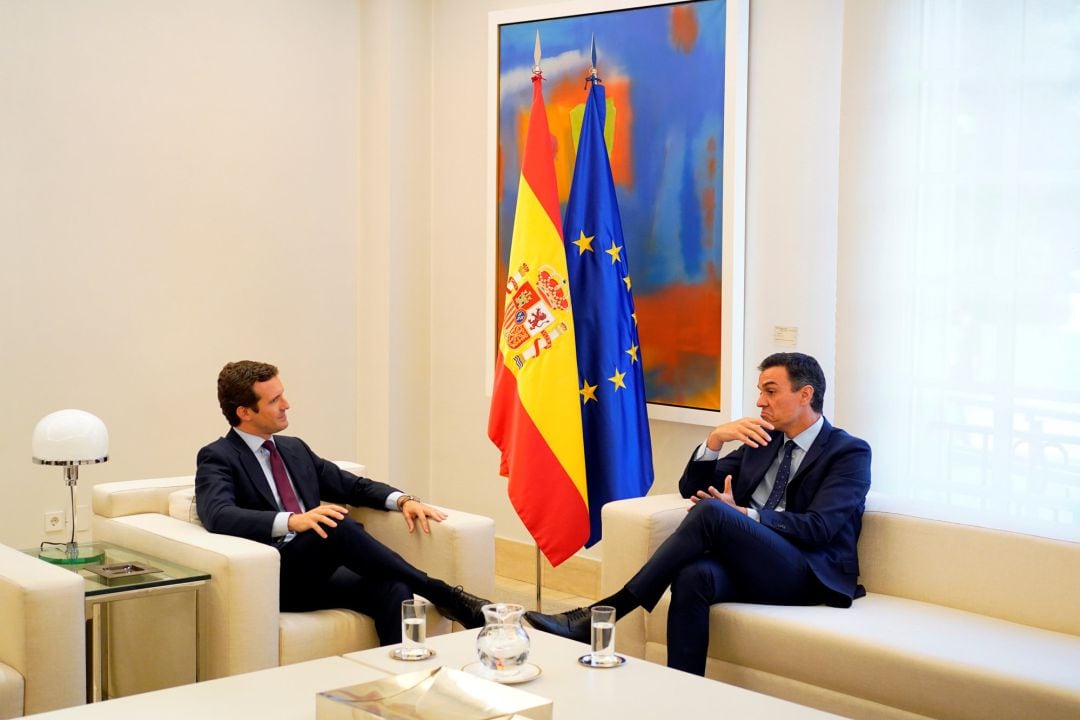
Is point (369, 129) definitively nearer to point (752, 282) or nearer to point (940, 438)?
point (752, 282)

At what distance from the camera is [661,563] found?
377 cm

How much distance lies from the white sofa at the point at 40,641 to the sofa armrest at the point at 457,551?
1.20 metres

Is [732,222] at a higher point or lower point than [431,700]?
higher

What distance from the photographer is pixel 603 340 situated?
4.73 metres

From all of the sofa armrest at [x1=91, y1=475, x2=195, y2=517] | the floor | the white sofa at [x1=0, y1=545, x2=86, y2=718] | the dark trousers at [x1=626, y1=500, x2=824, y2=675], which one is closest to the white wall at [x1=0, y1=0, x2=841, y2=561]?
the floor

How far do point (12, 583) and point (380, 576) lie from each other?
115 cm

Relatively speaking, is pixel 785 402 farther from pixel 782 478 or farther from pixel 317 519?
pixel 317 519

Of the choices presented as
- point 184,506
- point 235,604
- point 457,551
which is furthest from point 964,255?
point 184,506

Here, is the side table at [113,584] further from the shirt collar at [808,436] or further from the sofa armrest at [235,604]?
the shirt collar at [808,436]

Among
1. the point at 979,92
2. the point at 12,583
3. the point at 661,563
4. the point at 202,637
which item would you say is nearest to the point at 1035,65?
the point at 979,92

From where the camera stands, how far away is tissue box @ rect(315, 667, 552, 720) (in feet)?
7.86

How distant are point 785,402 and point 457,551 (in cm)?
124

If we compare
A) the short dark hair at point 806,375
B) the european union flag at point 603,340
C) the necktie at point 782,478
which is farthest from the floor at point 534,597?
the short dark hair at point 806,375

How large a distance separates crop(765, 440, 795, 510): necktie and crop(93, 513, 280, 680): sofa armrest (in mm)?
1693
